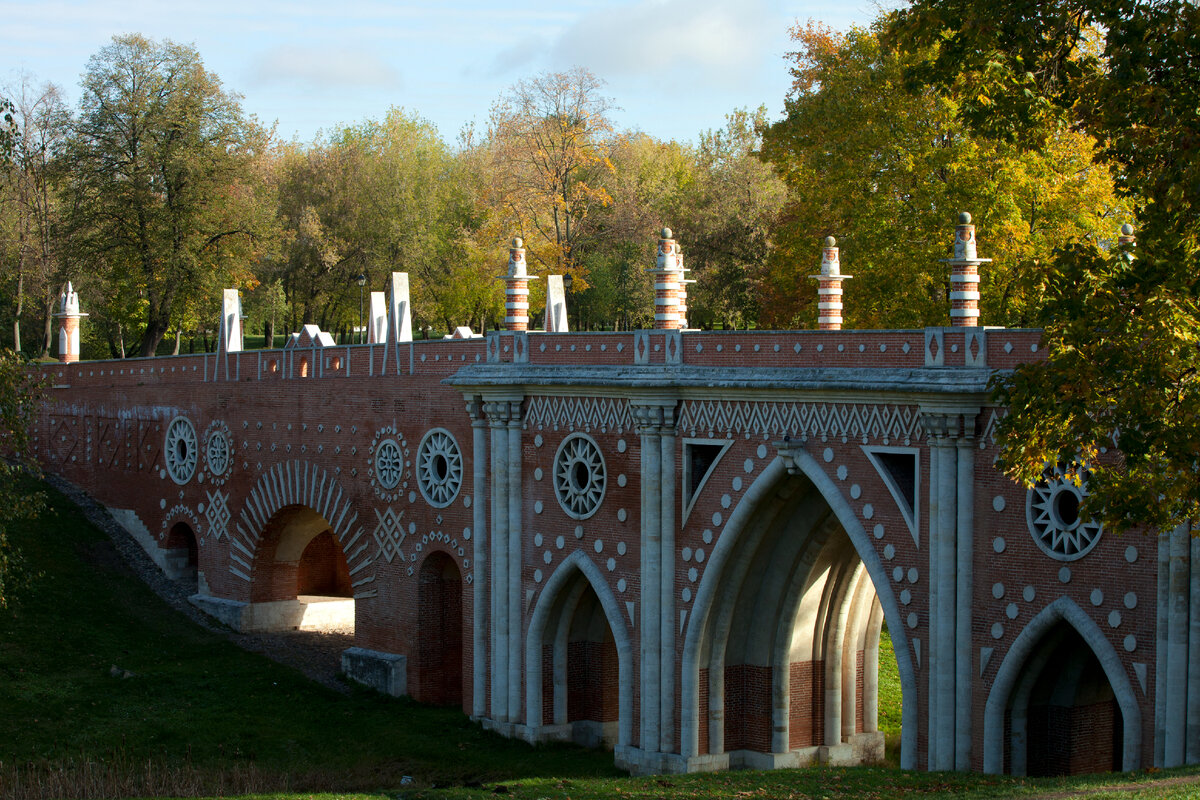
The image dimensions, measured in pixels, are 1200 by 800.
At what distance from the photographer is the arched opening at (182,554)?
105ft

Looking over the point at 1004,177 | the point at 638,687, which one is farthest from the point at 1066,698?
the point at 1004,177

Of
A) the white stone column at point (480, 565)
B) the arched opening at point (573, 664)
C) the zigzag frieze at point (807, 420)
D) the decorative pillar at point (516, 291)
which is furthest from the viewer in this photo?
the white stone column at point (480, 565)

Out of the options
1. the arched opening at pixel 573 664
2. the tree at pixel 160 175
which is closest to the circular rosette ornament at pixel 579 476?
the arched opening at pixel 573 664

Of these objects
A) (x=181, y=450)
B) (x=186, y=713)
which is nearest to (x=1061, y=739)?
(x=186, y=713)

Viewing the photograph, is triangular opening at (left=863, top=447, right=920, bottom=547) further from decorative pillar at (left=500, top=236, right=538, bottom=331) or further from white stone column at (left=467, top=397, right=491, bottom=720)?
white stone column at (left=467, top=397, right=491, bottom=720)

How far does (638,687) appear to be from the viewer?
70.4 ft

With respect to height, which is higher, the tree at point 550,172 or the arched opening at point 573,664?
the tree at point 550,172

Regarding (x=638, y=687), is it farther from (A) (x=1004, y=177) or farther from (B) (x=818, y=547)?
(A) (x=1004, y=177)

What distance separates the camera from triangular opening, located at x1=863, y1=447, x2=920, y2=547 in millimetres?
17859

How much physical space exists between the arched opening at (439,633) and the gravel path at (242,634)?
165 cm

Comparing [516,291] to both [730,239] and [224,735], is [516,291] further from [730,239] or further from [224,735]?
[730,239]

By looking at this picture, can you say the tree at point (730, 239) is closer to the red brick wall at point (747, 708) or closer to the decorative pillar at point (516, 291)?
the decorative pillar at point (516, 291)

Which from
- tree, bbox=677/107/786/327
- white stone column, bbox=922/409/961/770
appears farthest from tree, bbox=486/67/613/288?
white stone column, bbox=922/409/961/770

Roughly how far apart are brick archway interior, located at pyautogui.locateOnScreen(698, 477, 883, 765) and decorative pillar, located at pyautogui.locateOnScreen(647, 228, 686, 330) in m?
3.16
